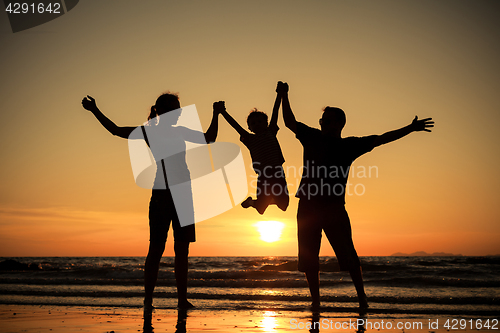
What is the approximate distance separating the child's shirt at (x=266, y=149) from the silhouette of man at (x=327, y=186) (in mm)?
371

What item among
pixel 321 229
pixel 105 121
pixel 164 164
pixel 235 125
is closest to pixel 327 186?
pixel 321 229

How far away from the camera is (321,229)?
4.17m

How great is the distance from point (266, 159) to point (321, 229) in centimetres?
107

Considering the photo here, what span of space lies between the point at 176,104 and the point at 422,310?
4397 millimetres

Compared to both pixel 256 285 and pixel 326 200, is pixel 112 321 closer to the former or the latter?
pixel 326 200

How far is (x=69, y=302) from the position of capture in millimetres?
6289

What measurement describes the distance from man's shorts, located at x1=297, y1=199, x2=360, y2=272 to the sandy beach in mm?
631

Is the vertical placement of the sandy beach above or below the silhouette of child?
below

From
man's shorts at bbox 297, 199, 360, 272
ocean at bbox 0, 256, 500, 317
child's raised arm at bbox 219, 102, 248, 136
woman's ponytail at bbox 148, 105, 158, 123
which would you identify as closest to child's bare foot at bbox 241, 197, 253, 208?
man's shorts at bbox 297, 199, 360, 272

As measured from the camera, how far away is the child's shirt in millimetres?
4473

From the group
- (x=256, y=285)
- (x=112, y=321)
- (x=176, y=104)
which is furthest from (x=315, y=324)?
(x=256, y=285)

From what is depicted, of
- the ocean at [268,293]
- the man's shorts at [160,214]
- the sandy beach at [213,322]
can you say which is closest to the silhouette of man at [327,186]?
the sandy beach at [213,322]

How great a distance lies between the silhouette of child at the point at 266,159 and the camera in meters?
4.46

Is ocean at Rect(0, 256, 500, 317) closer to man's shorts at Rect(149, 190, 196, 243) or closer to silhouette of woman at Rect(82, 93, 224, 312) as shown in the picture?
silhouette of woman at Rect(82, 93, 224, 312)
